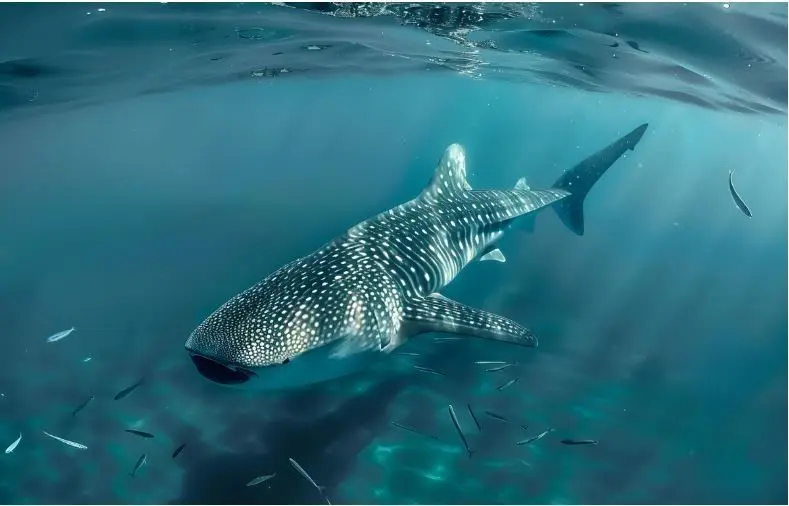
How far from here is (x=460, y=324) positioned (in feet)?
15.9

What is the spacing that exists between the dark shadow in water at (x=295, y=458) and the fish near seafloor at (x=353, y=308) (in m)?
1.78

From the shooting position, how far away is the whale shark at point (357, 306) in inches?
147

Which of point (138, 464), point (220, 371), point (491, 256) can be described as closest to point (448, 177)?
point (491, 256)

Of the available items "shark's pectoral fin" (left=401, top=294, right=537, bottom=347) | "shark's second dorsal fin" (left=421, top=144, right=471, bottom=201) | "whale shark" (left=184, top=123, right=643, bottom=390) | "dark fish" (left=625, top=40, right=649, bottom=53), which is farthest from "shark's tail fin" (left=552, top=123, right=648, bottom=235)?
"shark's pectoral fin" (left=401, top=294, right=537, bottom=347)

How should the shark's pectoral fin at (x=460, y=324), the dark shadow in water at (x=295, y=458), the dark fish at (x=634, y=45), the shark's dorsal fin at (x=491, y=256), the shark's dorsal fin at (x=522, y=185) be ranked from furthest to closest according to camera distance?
the dark fish at (x=634, y=45)
the shark's dorsal fin at (x=522, y=185)
the shark's dorsal fin at (x=491, y=256)
the dark shadow in water at (x=295, y=458)
the shark's pectoral fin at (x=460, y=324)

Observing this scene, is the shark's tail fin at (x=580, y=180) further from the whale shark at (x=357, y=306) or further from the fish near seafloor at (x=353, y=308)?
the fish near seafloor at (x=353, y=308)

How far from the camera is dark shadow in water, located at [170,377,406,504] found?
17.8ft

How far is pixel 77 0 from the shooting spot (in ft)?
31.9

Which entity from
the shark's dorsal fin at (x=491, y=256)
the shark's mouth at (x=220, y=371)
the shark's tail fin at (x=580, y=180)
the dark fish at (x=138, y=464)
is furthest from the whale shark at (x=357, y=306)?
the shark's tail fin at (x=580, y=180)

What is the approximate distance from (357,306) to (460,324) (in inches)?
40.6

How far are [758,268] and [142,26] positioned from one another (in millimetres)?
21377

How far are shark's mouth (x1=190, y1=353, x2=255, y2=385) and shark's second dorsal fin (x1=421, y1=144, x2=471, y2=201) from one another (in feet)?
13.3

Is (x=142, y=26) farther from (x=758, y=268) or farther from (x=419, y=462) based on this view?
(x=758, y=268)

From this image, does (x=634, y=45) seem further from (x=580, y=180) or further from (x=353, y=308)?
(x=353, y=308)
